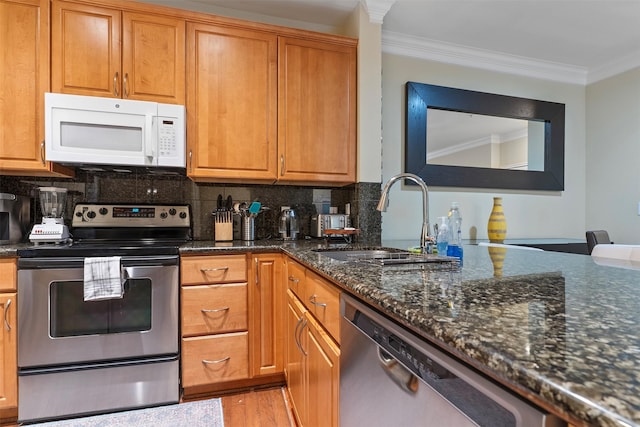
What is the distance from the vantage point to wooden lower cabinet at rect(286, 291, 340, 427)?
42.0 inches

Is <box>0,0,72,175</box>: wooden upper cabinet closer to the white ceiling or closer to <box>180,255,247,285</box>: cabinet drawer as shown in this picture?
the white ceiling

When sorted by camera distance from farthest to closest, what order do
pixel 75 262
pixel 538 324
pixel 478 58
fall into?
pixel 478 58, pixel 75 262, pixel 538 324

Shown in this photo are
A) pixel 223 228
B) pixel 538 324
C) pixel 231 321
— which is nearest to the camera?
pixel 538 324

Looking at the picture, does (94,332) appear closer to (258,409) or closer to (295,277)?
(258,409)

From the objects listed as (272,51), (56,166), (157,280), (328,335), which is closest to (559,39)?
(272,51)

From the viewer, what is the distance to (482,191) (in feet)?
9.87

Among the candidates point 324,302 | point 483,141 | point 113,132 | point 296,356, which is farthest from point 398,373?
point 483,141

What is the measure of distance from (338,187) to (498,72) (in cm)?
184

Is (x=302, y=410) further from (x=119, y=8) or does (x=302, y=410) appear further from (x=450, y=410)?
(x=119, y=8)

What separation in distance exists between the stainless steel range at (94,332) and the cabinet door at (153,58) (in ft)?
3.14

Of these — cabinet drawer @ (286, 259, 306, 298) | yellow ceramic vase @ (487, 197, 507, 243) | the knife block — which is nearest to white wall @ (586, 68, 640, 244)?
yellow ceramic vase @ (487, 197, 507, 243)

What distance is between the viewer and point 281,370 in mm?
2055

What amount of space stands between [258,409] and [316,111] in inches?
73.8

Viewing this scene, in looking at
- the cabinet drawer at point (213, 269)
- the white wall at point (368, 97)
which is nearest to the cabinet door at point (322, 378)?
the cabinet drawer at point (213, 269)
